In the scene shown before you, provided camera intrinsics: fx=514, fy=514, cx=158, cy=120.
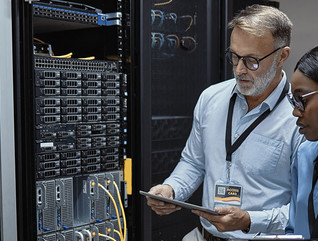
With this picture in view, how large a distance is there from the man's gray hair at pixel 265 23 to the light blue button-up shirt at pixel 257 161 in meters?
0.18

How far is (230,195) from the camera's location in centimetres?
200

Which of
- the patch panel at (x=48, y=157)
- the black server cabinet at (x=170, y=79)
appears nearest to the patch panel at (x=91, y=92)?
the black server cabinet at (x=170, y=79)

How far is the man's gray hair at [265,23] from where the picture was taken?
2016mm

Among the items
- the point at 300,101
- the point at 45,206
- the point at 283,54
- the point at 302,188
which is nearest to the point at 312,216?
the point at 302,188

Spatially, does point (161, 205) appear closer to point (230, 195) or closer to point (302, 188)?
point (230, 195)

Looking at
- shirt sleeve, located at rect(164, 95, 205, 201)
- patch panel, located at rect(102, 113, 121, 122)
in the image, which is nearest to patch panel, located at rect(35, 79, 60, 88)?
patch panel, located at rect(102, 113, 121, 122)

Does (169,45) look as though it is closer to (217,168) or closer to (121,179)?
(121,179)

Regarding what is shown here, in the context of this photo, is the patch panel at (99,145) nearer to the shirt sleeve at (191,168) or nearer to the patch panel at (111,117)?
the patch panel at (111,117)

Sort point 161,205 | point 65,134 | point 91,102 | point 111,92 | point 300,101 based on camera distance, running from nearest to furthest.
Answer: point 300,101 < point 161,205 < point 65,134 < point 91,102 < point 111,92

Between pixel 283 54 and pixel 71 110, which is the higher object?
pixel 283 54

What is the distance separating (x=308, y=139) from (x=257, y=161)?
15.3 inches

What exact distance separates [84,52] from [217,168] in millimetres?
1097

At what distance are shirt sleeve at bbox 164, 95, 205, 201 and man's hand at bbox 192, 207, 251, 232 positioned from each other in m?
0.35

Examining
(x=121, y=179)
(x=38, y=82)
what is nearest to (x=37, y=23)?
(x=38, y=82)
